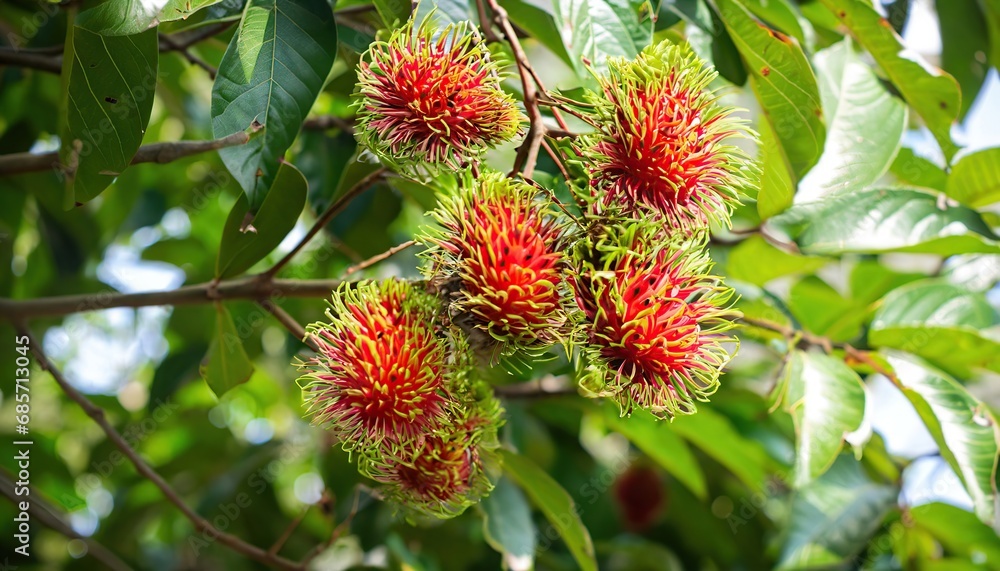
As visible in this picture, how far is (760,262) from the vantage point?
1.61 metres

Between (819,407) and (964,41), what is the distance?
0.98 m

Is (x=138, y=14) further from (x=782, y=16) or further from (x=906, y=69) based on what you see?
→ (x=906, y=69)

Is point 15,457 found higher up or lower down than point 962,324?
lower down

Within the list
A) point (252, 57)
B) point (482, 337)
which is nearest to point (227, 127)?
point (252, 57)

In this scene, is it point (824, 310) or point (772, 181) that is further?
point (824, 310)

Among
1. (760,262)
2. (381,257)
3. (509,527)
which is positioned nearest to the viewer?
(381,257)

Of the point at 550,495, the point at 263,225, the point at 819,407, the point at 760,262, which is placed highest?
the point at 263,225

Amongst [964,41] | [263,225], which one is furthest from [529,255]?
[964,41]

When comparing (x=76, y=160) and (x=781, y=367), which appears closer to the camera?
(x=76, y=160)

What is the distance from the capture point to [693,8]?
109 centimetres

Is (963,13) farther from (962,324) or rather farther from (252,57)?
(252,57)

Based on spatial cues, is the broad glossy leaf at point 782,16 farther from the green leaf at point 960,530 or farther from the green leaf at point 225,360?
the green leaf at point 960,530

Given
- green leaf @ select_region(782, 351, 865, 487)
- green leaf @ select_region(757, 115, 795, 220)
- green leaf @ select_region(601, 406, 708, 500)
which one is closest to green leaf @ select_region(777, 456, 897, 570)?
green leaf @ select_region(601, 406, 708, 500)

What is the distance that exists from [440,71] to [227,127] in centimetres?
23
